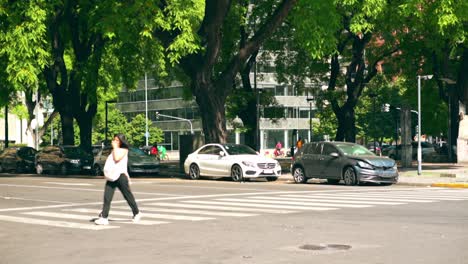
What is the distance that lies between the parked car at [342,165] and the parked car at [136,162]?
1039 centimetres

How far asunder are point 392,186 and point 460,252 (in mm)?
19084

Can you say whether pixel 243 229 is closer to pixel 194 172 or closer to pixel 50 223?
pixel 50 223

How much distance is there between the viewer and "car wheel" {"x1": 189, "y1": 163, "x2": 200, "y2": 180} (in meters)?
36.7

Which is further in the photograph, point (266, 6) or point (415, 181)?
point (266, 6)

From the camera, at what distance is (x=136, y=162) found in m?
41.2

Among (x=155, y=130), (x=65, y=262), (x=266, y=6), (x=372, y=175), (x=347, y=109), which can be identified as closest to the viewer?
(x=65, y=262)

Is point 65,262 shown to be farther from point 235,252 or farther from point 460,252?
point 460,252

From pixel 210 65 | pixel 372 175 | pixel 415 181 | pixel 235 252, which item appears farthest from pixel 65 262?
pixel 210 65

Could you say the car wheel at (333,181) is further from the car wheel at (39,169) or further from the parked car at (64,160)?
the car wheel at (39,169)

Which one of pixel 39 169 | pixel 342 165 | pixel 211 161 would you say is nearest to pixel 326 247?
pixel 342 165

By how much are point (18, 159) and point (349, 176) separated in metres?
26.2

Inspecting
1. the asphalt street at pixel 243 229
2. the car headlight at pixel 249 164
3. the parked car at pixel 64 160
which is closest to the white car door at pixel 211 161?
the car headlight at pixel 249 164

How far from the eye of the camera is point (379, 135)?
308 ft

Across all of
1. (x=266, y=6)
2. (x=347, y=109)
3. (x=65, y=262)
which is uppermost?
(x=266, y=6)
